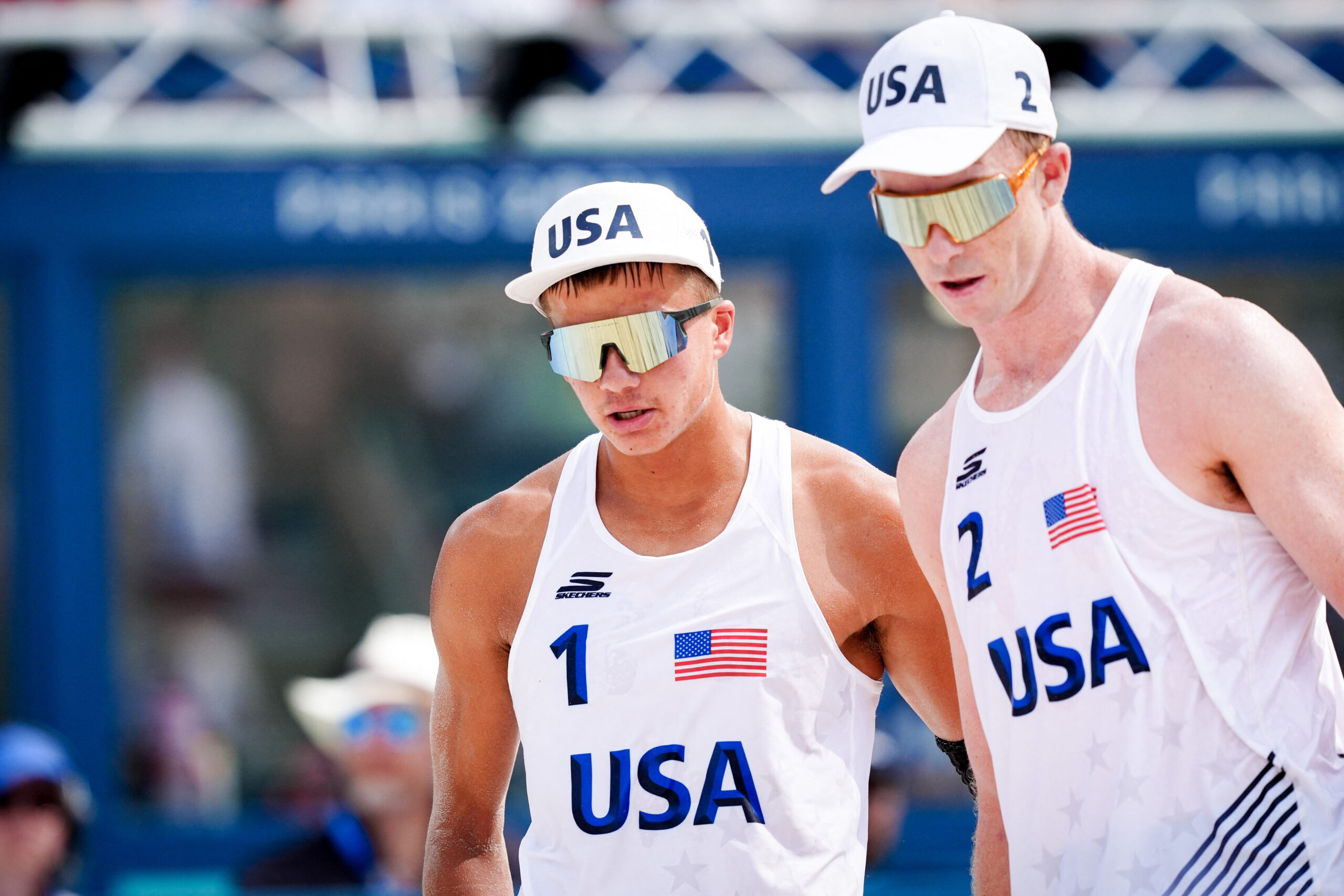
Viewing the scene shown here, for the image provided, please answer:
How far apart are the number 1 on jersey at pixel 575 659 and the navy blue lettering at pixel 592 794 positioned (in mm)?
112

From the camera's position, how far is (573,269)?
2971 mm

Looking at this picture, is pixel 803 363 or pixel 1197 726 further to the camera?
pixel 803 363

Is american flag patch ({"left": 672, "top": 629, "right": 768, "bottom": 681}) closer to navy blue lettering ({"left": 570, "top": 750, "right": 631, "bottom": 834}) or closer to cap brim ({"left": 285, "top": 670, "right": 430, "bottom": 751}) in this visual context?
navy blue lettering ({"left": 570, "top": 750, "right": 631, "bottom": 834})

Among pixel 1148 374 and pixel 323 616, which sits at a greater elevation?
pixel 323 616

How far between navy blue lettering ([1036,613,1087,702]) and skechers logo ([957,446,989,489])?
0.30 m

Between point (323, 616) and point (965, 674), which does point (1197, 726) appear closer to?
point (965, 674)

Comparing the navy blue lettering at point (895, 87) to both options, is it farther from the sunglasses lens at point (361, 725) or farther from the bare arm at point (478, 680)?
the sunglasses lens at point (361, 725)

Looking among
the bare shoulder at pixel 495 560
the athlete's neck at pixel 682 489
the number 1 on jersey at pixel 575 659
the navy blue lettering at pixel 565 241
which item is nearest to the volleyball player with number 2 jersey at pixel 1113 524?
the athlete's neck at pixel 682 489

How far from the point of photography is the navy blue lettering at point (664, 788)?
2951mm

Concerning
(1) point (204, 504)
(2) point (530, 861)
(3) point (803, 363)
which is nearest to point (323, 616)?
(1) point (204, 504)

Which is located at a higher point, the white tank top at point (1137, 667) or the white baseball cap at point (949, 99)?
the white baseball cap at point (949, 99)

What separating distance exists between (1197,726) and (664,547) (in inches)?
41.3

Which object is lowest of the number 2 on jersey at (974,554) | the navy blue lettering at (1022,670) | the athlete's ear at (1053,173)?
the navy blue lettering at (1022,670)

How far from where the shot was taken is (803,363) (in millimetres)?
8109
